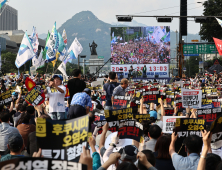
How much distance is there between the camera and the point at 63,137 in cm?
302

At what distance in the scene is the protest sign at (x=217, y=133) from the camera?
13.3 ft

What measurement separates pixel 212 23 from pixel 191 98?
3266cm

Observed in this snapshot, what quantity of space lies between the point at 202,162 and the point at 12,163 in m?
2.08

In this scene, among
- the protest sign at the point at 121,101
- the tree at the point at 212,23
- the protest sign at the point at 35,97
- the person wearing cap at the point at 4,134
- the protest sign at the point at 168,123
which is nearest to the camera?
the person wearing cap at the point at 4,134

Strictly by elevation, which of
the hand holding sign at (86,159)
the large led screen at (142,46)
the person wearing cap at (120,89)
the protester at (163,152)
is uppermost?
the large led screen at (142,46)

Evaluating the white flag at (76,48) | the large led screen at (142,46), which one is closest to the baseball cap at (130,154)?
the white flag at (76,48)

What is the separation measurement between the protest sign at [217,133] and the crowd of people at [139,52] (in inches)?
1656

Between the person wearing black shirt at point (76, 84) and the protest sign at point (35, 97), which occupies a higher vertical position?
the person wearing black shirt at point (76, 84)

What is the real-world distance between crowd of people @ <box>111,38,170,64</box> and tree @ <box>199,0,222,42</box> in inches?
291

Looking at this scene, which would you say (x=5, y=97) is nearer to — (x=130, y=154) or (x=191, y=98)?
(x=191, y=98)

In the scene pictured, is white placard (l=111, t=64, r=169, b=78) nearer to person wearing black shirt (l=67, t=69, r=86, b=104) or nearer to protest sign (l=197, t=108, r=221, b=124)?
person wearing black shirt (l=67, t=69, r=86, b=104)

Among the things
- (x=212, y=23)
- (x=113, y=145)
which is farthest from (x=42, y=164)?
(x=212, y=23)

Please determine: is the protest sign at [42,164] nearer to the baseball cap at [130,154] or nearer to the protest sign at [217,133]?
the baseball cap at [130,154]

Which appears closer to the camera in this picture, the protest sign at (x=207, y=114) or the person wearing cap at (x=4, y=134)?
the person wearing cap at (x=4, y=134)
